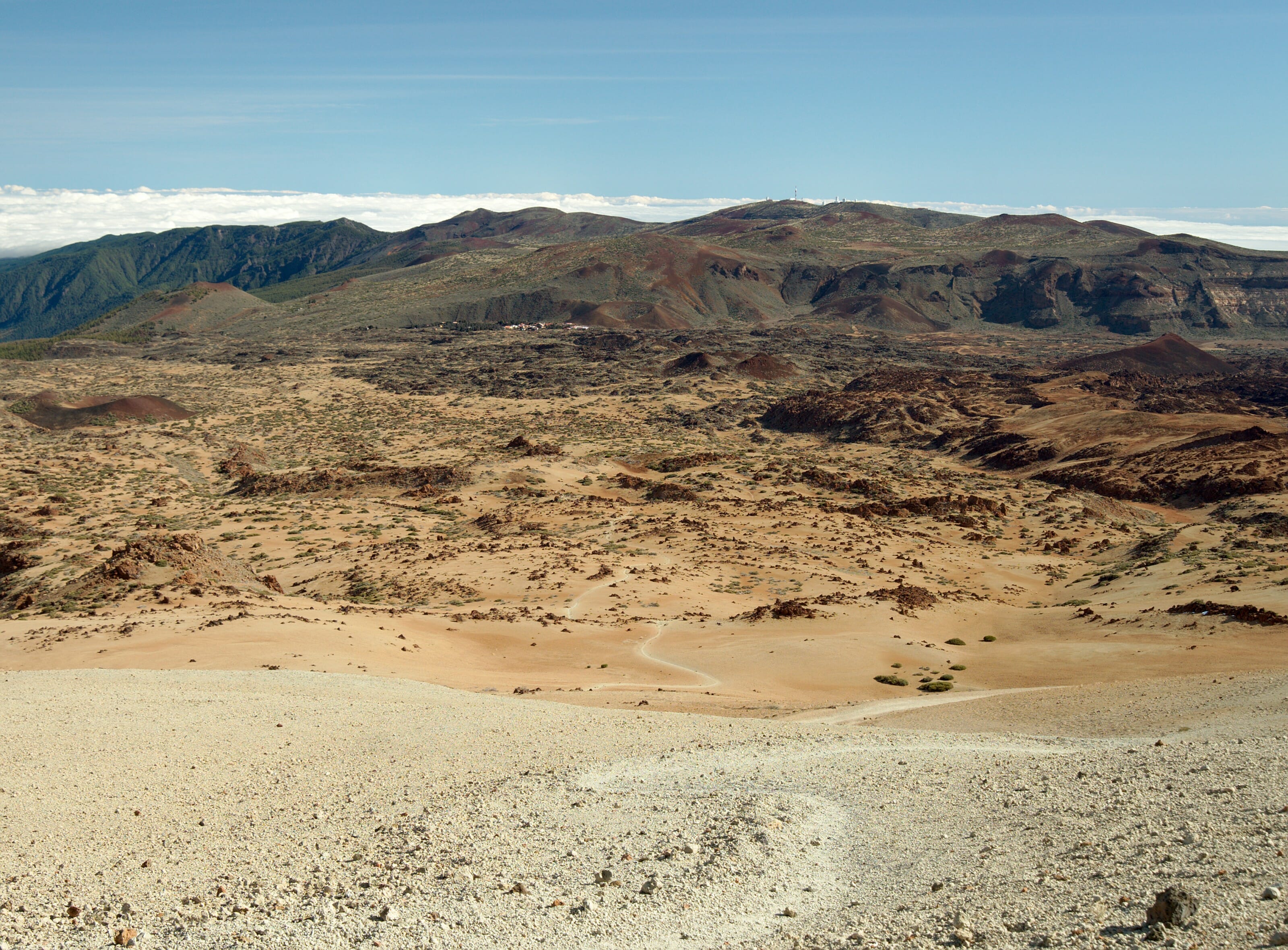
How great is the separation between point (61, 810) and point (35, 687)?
5.84 meters

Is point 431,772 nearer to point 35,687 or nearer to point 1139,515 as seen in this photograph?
point 35,687

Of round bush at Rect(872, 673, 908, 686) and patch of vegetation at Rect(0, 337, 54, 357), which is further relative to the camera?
patch of vegetation at Rect(0, 337, 54, 357)

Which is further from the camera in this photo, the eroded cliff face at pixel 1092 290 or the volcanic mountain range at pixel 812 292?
the eroded cliff face at pixel 1092 290

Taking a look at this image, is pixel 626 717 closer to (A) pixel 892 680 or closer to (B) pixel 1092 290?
(A) pixel 892 680

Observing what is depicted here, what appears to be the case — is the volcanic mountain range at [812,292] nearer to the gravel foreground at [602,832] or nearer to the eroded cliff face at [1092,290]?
the eroded cliff face at [1092,290]

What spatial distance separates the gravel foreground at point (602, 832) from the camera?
740 cm

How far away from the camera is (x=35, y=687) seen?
14.9m

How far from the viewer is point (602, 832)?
32.0 ft

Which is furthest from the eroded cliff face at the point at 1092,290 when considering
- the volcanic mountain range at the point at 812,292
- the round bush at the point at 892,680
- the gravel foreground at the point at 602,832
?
the gravel foreground at the point at 602,832

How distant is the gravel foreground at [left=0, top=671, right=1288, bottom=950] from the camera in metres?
7.40

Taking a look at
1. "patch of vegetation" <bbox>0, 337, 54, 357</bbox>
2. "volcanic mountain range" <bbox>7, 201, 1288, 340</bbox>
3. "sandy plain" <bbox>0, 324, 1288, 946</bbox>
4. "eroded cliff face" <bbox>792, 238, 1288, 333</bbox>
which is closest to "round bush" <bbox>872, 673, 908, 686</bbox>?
"sandy plain" <bbox>0, 324, 1288, 946</bbox>

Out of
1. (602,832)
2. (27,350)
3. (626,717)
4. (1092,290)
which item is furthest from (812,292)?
(602,832)

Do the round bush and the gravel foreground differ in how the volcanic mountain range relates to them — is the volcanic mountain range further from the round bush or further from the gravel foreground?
the gravel foreground

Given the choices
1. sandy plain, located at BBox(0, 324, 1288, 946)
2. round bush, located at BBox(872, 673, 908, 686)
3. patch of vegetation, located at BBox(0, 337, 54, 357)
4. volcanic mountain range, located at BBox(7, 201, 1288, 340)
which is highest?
volcanic mountain range, located at BBox(7, 201, 1288, 340)
